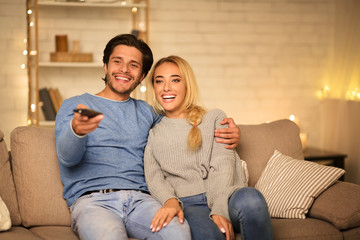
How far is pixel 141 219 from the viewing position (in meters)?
1.76

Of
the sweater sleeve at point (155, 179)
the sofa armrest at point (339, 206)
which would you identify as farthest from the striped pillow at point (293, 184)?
the sweater sleeve at point (155, 179)

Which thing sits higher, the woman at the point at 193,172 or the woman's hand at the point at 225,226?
the woman at the point at 193,172

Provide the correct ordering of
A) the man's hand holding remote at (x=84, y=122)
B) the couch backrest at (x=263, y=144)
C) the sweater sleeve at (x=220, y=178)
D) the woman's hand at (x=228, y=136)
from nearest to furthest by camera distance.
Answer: the man's hand holding remote at (x=84, y=122) → the sweater sleeve at (x=220, y=178) → the woman's hand at (x=228, y=136) → the couch backrest at (x=263, y=144)

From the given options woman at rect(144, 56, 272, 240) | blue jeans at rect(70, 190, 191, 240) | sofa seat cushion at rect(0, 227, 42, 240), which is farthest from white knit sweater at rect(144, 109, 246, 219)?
sofa seat cushion at rect(0, 227, 42, 240)

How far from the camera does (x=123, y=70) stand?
213 centimetres

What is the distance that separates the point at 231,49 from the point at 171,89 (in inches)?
81.3

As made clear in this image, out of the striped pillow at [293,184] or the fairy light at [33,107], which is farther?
the fairy light at [33,107]

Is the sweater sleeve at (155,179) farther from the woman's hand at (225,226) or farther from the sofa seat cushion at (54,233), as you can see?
the sofa seat cushion at (54,233)

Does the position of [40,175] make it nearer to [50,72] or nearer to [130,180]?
[130,180]

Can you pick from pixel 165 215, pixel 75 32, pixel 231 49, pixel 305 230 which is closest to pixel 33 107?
pixel 75 32

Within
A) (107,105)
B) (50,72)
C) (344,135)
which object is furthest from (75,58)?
(344,135)

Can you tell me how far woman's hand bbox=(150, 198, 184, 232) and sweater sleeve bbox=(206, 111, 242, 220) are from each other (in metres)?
0.15

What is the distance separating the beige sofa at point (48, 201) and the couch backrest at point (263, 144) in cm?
37

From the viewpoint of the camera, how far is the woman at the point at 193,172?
5.54 ft
